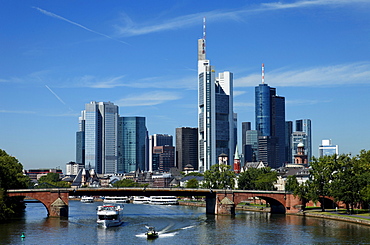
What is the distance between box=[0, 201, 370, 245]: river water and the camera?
10575 cm

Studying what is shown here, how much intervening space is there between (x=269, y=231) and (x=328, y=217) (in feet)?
89.2

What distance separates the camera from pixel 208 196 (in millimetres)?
166875

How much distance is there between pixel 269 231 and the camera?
11925 centimetres

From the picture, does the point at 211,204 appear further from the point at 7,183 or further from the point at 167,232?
the point at 7,183

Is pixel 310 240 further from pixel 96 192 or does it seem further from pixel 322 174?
pixel 96 192

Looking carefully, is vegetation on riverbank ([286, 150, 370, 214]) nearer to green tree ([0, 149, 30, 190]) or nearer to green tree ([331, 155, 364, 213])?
green tree ([331, 155, 364, 213])

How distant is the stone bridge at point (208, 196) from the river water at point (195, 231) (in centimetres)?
600

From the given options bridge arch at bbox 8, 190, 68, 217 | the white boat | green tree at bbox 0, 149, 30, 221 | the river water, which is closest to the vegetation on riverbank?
the river water

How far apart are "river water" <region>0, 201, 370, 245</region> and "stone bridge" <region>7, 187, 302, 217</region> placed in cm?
600

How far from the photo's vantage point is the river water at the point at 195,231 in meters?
106

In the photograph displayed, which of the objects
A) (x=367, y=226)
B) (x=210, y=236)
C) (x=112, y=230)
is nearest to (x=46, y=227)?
(x=112, y=230)

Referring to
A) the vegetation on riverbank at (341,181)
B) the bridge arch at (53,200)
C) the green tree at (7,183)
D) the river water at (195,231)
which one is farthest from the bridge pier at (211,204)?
the green tree at (7,183)

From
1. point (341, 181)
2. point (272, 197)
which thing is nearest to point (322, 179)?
point (341, 181)

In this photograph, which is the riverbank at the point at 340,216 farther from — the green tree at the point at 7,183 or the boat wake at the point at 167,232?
the green tree at the point at 7,183
